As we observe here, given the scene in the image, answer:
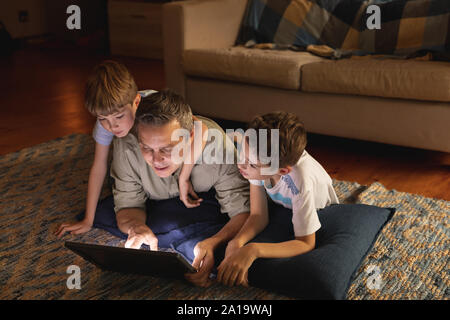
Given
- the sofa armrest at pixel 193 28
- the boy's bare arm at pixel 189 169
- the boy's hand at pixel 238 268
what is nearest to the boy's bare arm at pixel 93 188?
the boy's bare arm at pixel 189 169

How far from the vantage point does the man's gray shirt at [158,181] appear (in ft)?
4.85

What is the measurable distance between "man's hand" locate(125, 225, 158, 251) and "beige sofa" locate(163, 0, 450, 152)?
46.0 inches

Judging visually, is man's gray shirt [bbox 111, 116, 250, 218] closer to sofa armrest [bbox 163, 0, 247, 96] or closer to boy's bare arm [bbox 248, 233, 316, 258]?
boy's bare arm [bbox 248, 233, 316, 258]

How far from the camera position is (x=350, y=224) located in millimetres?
1386

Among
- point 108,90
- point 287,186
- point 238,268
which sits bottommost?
point 238,268

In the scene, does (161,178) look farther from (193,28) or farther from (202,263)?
(193,28)

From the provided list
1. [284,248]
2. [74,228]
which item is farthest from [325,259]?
[74,228]

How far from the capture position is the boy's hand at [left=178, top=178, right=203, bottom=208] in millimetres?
1468

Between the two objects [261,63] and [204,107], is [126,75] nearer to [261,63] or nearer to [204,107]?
[261,63]

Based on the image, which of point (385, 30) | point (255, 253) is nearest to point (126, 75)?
point (255, 253)

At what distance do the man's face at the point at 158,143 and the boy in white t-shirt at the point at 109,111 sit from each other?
0.13 metres

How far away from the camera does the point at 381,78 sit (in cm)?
207

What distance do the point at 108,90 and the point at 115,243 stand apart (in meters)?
0.46

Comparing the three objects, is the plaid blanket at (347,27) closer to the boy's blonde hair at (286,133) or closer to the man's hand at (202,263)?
the boy's blonde hair at (286,133)
